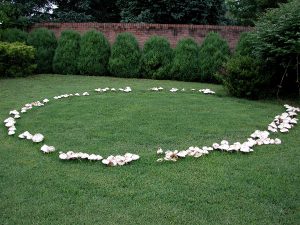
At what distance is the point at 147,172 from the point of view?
3986 mm

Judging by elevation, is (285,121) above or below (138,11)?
below

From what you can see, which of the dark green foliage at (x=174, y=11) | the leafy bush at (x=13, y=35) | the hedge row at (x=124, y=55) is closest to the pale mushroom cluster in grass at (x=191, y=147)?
the hedge row at (x=124, y=55)

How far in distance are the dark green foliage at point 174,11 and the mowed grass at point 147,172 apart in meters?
7.56

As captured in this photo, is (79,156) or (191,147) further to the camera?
(191,147)

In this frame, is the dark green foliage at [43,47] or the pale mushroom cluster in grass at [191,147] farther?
the dark green foliage at [43,47]

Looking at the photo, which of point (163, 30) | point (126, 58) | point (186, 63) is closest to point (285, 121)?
point (186, 63)

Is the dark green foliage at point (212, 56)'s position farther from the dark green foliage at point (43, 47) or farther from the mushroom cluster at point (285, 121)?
the dark green foliage at point (43, 47)

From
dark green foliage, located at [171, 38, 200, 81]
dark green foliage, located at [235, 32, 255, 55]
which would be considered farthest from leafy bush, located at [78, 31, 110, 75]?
dark green foliage, located at [235, 32, 255, 55]

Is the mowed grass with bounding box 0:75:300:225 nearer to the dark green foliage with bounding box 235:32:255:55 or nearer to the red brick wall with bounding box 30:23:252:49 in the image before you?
the dark green foliage with bounding box 235:32:255:55

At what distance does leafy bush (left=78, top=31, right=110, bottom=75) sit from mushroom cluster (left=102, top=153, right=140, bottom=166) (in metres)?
7.11

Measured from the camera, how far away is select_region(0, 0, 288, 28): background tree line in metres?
12.8

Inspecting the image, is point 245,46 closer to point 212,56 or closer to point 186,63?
point 212,56

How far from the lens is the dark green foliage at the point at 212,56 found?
1005cm

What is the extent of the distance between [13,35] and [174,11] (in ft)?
18.6
